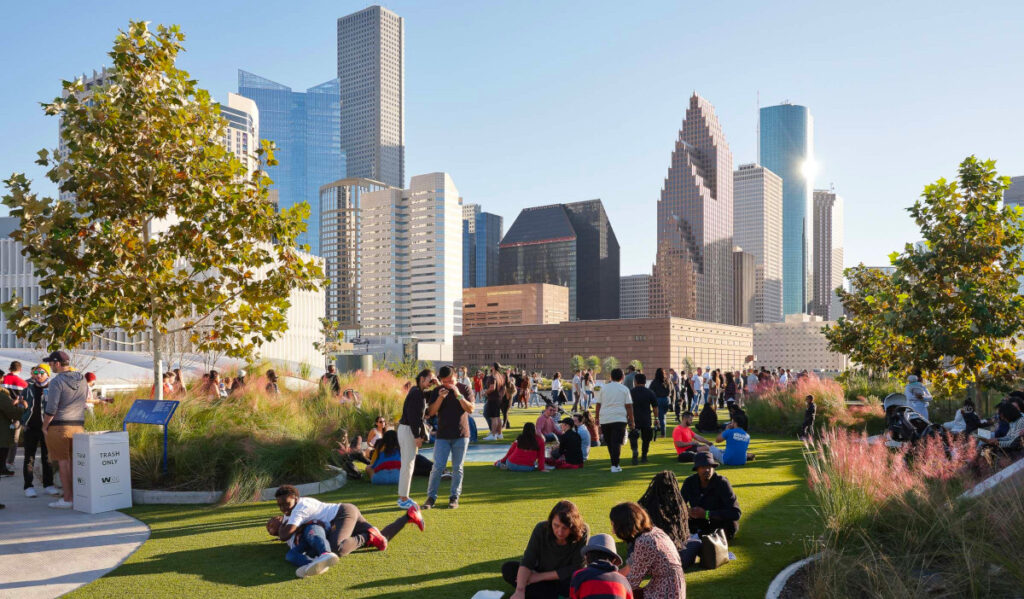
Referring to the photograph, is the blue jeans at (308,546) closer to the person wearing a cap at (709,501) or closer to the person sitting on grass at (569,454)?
the person wearing a cap at (709,501)

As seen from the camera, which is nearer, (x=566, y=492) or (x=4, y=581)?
(x=4, y=581)

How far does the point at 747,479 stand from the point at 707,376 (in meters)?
18.1

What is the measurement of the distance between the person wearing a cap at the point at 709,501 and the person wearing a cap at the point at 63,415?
7708 millimetres

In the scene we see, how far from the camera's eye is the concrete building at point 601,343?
143 meters

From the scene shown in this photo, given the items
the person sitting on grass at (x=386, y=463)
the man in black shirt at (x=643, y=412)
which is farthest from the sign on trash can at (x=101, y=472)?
the man in black shirt at (x=643, y=412)

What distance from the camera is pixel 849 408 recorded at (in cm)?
A: 1848

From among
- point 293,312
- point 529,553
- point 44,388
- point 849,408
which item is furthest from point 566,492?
point 293,312

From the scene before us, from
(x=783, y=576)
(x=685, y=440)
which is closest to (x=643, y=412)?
(x=685, y=440)

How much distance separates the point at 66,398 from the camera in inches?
352

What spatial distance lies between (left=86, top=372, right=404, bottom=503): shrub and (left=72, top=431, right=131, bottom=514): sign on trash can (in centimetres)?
64

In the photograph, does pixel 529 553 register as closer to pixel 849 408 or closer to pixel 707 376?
pixel 849 408

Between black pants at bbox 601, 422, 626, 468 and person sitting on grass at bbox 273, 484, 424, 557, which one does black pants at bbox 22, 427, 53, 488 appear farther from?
black pants at bbox 601, 422, 626, 468

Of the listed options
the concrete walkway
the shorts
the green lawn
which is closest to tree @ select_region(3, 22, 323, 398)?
the shorts

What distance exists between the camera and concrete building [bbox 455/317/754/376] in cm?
14300
